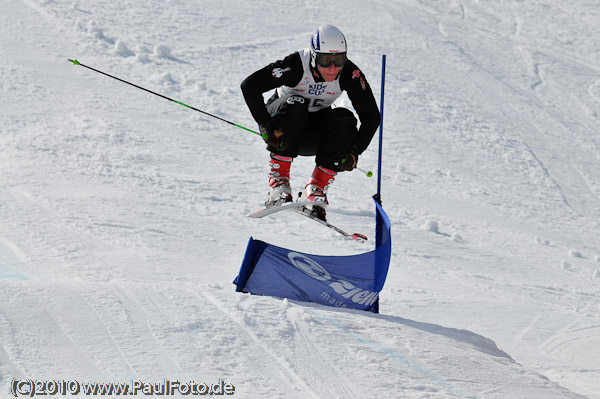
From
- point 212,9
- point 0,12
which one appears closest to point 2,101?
point 0,12

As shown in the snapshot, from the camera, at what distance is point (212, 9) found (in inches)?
619

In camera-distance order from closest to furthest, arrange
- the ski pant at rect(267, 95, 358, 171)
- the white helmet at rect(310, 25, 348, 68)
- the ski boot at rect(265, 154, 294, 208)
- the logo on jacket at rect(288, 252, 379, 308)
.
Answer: the white helmet at rect(310, 25, 348, 68) < the logo on jacket at rect(288, 252, 379, 308) < the ski pant at rect(267, 95, 358, 171) < the ski boot at rect(265, 154, 294, 208)

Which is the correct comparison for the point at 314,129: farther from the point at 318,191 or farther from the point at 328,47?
the point at 328,47

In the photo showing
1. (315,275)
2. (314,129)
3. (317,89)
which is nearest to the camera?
(315,275)

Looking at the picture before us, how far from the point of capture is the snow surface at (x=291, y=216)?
4340mm

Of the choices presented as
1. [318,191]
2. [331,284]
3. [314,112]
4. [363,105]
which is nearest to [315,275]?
[331,284]

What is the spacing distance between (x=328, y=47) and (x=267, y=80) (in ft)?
1.71

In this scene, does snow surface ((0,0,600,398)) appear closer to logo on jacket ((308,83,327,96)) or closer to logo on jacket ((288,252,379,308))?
logo on jacket ((288,252,379,308))

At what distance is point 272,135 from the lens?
18.9 feet

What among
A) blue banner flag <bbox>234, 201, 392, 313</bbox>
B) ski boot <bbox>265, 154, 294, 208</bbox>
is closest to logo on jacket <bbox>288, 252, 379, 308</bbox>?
blue banner flag <bbox>234, 201, 392, 313</bbox>

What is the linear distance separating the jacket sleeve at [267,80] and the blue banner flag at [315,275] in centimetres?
98

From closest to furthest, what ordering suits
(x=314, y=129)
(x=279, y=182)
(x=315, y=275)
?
1. (x=315, y=275)
2. (x=314, y=129)
3. (x=279, y=182)

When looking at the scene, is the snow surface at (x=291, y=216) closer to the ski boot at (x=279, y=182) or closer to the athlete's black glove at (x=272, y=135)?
the ski boot at (x=279, y=182)

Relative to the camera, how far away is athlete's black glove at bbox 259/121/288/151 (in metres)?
5.74
